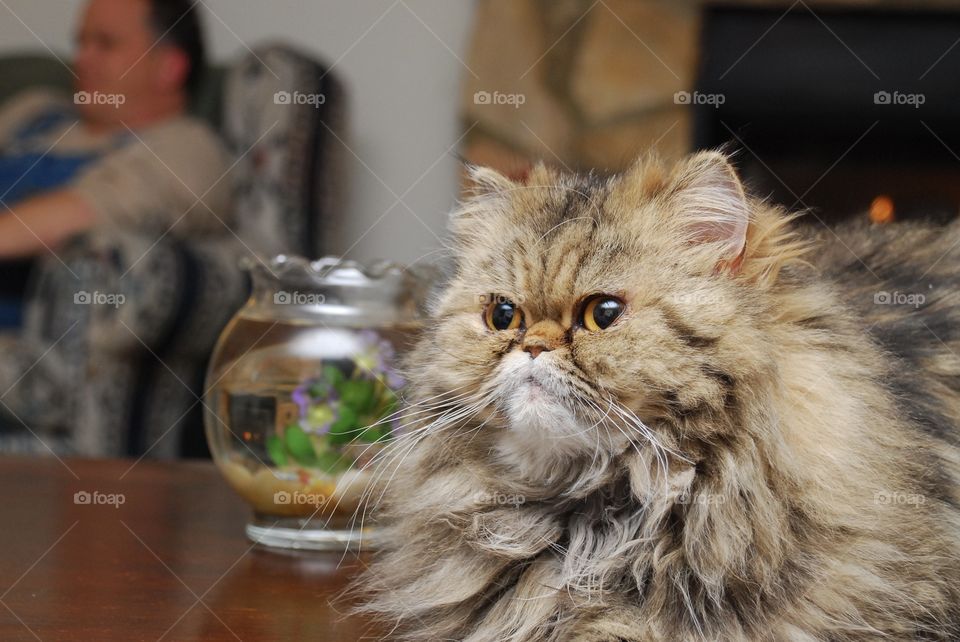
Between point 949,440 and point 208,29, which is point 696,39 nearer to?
point 208,29

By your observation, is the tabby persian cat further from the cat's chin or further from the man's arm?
the man's arm

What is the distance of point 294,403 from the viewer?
4.45 ft

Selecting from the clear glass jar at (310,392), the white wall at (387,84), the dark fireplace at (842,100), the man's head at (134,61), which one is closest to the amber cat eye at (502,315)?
the clear glass jar at (310,392)

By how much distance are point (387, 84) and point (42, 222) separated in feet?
4.48

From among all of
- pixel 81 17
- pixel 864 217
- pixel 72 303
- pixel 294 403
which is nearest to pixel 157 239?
pixel 72 303

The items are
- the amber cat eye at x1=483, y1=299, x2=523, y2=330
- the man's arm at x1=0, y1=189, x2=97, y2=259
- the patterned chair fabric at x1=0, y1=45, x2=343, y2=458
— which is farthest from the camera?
the man's arm at x1=0, y1=189, x2=97, y2=259

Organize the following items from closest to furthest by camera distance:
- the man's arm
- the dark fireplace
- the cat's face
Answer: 1. the cat's face
2. the man's arm
3. the dark fireplace

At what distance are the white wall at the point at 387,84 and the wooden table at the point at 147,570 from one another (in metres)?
2.12

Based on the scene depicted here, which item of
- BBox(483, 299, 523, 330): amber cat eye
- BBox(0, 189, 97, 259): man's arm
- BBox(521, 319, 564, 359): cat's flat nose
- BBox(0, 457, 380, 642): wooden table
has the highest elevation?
BBox(0, 189, 97, 259): man's arm

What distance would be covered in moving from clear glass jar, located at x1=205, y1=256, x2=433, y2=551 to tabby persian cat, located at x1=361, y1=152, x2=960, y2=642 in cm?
29

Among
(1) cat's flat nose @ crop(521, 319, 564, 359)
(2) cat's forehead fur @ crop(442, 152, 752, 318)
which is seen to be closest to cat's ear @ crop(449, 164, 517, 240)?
(2) cat's forehead fur @ crop(442, 152, 752, 318)

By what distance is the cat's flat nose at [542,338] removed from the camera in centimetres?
94

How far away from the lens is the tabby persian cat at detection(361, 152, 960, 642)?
2.95 ft

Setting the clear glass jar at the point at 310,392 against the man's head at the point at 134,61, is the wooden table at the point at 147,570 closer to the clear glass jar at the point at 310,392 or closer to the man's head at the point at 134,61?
the clear glass jar at the point at 310,392
